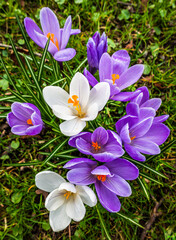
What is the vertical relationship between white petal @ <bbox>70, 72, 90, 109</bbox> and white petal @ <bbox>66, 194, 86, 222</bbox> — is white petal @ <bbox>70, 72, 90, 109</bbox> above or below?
above

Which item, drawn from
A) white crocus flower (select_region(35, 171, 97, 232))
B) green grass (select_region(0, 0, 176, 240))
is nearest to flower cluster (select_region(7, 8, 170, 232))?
white crocus flower (select_region(35, 171, 97, 232))

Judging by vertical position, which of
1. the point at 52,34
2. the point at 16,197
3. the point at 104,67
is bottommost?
the point at 16,197

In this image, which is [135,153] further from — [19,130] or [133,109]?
[19,130]

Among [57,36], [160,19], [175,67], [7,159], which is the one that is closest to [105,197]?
[57,36]

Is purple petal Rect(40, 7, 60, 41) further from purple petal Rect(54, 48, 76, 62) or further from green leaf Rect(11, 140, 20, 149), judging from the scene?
A: green leaf Rect(11, 140, 20, 149)

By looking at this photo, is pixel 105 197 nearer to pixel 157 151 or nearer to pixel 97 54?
pixel 157 151

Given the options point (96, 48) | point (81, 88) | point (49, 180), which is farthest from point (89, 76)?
point (49, 180)

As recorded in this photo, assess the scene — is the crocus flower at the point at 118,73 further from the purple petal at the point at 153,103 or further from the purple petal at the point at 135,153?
the purple petal at the point at 135,153
